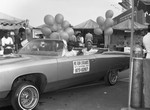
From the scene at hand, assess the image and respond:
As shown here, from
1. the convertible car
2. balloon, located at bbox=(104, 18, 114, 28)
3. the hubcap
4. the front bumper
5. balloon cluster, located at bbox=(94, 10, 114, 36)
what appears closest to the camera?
the front bumper

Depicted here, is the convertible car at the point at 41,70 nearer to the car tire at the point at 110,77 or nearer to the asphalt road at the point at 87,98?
the car tire at the point at 110,77

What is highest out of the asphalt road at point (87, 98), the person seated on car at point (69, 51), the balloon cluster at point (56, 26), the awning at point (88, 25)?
the awning at point (88, 25)

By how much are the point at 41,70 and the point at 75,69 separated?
1.00m

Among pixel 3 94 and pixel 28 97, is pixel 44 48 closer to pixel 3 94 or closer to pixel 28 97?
pixel 28 97

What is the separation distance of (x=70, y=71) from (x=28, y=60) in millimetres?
1037

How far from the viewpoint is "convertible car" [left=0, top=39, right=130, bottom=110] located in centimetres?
406

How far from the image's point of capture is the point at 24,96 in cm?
431

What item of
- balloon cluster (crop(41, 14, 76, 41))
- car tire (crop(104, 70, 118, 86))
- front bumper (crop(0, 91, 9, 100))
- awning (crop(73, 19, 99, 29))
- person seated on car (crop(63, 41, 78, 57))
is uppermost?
awning (crop(73, 19, 99, 29))

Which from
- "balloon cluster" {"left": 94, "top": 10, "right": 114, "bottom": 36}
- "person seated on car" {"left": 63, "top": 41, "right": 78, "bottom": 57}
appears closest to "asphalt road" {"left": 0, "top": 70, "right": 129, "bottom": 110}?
"person seated on car" {"left": 63, "top": 41, "right": 78, "bottom": 57}

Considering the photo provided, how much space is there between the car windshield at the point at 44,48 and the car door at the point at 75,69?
35 cm

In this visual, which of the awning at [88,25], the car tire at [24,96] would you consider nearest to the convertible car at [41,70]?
the car tire at [24,96]

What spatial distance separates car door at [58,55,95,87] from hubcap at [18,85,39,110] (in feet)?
2.15

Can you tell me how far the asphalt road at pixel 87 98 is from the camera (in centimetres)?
477

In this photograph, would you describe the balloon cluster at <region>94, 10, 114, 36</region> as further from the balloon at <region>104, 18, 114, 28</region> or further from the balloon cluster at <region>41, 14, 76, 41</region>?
the balloon cluster at <region>41, 14, 76, 41</region>
